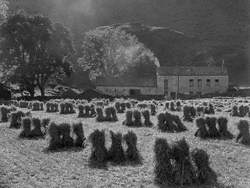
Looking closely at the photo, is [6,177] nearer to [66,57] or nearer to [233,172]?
[233,172]

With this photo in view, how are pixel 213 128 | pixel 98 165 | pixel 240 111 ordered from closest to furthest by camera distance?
pixel 98 165, pixel 213 128, pixel 240 111

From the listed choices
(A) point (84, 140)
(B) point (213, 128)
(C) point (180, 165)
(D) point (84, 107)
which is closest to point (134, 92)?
(D) point (84, 107)

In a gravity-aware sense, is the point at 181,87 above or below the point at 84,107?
above

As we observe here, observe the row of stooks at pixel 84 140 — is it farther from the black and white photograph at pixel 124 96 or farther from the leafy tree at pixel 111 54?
the leafy tree at pixel 111 54

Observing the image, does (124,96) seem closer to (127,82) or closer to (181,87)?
(127,82)

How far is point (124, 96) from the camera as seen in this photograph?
64.2 metres

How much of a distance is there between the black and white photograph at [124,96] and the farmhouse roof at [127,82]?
0.16m

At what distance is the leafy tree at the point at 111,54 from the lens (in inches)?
3095

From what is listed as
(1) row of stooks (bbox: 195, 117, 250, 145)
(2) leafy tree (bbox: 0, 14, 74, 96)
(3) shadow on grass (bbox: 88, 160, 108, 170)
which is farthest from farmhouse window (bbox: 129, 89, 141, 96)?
(3) shadow on grass (bbox: 88, 160, 108, 170)

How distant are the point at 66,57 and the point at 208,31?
8309 cm

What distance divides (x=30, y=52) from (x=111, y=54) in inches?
863

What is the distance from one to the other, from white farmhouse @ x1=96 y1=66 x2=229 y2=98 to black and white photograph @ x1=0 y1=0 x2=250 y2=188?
15cm

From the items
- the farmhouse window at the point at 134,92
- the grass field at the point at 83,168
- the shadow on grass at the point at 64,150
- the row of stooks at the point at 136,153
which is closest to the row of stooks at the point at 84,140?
the row of stooks at the point at 136,153

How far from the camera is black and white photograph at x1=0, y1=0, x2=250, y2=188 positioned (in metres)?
13.1
